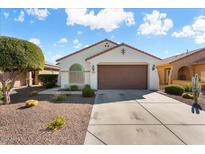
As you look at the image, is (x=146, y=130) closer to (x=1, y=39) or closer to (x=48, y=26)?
(x=1, y=39)

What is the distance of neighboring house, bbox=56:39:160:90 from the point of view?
15.9 metres

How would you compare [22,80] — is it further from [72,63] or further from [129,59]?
[129,59]

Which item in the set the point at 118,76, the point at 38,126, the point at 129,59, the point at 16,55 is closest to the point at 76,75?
the point at 118,76

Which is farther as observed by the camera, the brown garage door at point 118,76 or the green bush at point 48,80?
the green bush at point 48,80

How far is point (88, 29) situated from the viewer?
14.7m

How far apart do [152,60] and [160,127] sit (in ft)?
36.1

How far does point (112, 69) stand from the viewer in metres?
16.5

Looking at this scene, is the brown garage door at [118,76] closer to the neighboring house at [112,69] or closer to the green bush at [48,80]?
the neighboring house at [112,69]

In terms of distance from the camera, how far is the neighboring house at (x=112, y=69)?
15.9m

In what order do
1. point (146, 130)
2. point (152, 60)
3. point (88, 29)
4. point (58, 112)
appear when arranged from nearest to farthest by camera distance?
1. point (146, 130)
2. point (58, 112)
3. point (88, 29)
4. point (152, 60)

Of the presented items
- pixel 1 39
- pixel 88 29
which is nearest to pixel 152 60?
pixel 88 29

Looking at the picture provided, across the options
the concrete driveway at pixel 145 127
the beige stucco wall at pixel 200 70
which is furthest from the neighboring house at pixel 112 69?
the concrete driveway at pixel 145 127

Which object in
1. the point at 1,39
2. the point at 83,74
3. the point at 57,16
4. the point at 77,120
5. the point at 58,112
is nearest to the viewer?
the point at 77,120
